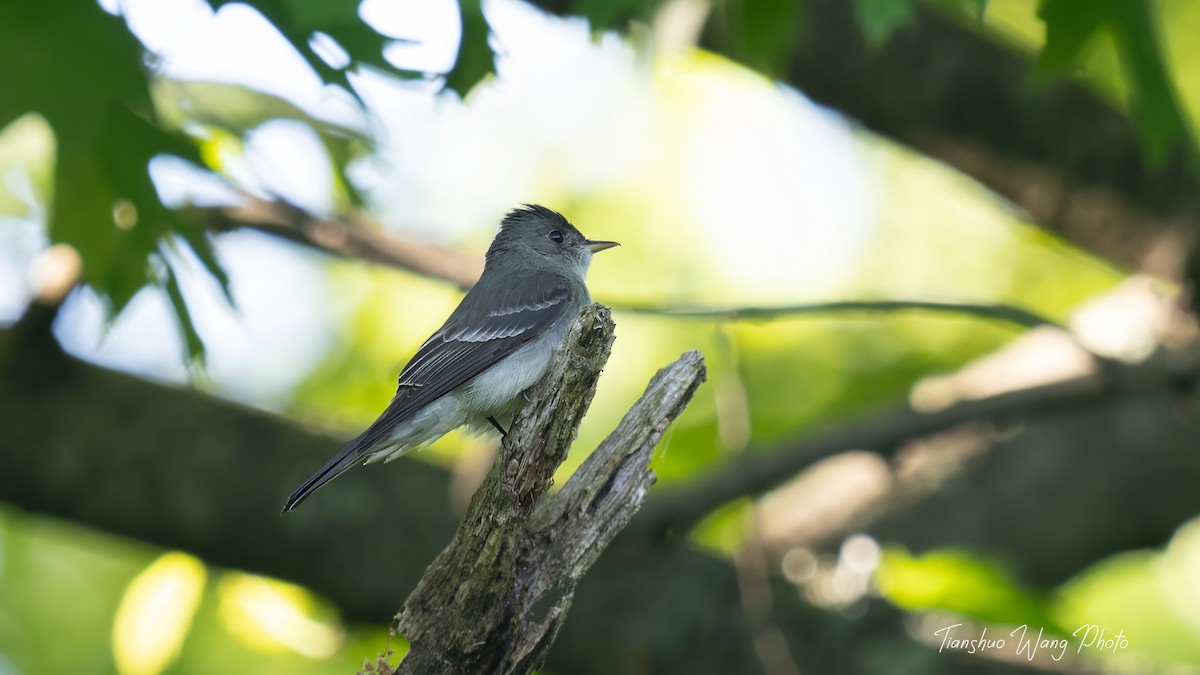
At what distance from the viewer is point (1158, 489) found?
821cm

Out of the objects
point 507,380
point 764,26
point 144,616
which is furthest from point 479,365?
point 144,616

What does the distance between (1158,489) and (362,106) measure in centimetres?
681

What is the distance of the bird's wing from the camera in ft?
16.6

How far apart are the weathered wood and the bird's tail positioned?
0.90m

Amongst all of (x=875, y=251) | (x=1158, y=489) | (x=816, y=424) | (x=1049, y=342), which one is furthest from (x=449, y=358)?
(x=875, y=251)

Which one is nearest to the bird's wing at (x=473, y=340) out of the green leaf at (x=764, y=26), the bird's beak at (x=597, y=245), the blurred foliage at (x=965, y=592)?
the bird's beak at (x=597, y=245)

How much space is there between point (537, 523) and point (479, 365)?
1.80m

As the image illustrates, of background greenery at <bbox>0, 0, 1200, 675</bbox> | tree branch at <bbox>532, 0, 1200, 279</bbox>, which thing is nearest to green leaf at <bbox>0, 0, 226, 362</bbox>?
background greenery at <bbox>0, 0, 1200, 675</bbox>

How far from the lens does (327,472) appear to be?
4.48 meters

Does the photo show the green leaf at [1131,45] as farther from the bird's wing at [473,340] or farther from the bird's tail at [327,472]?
the bird's tail at [327,472]

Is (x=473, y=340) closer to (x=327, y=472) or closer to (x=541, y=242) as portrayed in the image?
(x=327, y=472)

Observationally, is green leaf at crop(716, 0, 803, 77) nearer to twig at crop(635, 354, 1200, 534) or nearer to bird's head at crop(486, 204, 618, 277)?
bird's head at crop(486, 204, 618, 277)

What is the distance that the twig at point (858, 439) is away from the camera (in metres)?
6.48

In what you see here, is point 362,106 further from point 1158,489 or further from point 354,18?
point 1158,489
